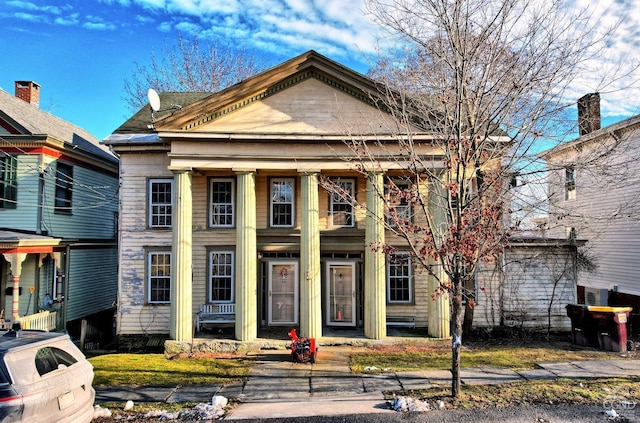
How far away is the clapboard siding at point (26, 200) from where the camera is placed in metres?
14.9

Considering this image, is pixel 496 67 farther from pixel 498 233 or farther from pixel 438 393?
pixel 438 393

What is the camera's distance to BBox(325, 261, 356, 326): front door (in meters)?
14.5

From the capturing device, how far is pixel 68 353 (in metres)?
6.34

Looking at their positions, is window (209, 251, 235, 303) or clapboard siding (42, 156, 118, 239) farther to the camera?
clapboard siding (42, 156, 118, 239)

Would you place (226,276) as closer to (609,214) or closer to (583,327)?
(583,327)

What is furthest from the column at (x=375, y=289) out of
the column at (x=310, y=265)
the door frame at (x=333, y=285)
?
the door frame at (x=333, y=285)

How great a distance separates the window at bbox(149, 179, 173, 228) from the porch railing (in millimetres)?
4511

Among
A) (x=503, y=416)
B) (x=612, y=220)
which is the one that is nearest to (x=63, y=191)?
(x=503, y=416)

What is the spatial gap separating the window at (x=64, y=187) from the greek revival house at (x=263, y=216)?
3.26 metres

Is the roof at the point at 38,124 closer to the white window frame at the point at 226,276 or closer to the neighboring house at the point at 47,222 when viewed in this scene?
the neighboring house at the point at 47,222

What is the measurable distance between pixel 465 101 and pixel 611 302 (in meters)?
15.5

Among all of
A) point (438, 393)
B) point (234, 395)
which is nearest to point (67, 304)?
point (234, 395)

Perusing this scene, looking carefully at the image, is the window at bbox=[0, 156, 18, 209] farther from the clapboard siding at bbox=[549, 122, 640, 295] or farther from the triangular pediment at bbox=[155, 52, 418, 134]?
the clapboard siding at bbox=[549, 122, 640, 295]

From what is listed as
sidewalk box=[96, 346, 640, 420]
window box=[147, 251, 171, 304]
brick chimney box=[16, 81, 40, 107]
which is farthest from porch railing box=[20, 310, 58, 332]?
brick chimney box=[16, 81, 40, 107]
